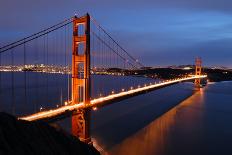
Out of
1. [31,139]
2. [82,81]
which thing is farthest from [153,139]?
[31,139]

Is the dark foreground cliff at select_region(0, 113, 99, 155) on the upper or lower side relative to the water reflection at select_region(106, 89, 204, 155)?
upper

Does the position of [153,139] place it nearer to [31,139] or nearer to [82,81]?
[82,81]

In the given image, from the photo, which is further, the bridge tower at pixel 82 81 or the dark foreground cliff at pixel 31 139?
the bridge tower at pixel 82 81

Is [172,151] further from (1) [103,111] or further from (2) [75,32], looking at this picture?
(1) [103,111]

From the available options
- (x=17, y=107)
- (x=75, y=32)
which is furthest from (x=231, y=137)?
(x=17, y=107)

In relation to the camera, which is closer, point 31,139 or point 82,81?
point 31,139

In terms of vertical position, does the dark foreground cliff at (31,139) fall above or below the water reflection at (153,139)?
above

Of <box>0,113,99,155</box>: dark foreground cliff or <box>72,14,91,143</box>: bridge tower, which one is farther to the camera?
<box>72,14,91,143</box>: bridge tower

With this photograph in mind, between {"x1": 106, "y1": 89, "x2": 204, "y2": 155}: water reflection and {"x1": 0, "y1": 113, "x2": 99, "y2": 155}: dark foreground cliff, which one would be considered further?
{"x1": 106, "y1": 89, "x2": 204, "y2": 155}: water reflection
